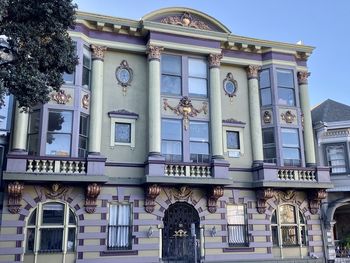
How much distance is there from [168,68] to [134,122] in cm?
373

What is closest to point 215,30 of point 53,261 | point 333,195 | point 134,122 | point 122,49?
point 122,49

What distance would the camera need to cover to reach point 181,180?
20938 millimetres

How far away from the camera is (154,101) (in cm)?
2211

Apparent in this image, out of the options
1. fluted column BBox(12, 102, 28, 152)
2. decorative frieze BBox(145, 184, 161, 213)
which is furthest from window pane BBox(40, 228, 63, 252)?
decorative frieze BBox(145, 184, 161, 213)

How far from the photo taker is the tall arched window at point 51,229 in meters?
19.2

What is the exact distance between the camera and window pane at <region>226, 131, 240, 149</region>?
2406 centimetres

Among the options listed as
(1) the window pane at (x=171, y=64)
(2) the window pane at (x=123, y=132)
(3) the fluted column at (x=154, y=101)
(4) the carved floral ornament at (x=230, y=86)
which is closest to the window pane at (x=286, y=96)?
(4) the carved floral ornament at (x=230, y=86)

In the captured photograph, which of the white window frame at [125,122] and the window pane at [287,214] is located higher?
the white window frame at [125,122]

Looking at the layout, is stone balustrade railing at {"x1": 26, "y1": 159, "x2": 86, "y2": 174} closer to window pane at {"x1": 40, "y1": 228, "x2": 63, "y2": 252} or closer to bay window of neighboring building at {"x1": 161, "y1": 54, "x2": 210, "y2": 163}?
window pane at {"x1": 40, "y1": 228, "x2": 63, "y2": 252}

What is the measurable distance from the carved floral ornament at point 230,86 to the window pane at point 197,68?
65.7 inches

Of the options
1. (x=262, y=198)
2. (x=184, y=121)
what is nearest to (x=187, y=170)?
(x=184, y=121)

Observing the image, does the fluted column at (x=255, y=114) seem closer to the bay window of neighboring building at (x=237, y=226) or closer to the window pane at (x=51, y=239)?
the bay window of neighboring building at (x=237, y=226)

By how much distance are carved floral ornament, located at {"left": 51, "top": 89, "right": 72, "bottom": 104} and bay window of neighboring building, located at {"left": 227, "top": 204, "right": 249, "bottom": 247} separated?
10227mm

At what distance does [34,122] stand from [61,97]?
1793mm
